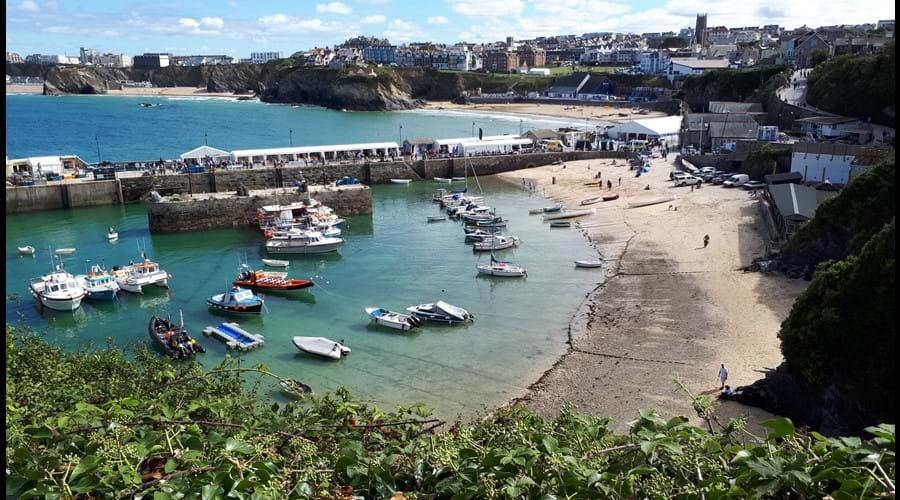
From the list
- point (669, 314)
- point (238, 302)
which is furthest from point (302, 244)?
point (669, 314)

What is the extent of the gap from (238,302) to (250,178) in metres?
25.2

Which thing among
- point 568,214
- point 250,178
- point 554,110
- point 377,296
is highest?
point 554,110

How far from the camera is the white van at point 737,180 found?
41.9 meters

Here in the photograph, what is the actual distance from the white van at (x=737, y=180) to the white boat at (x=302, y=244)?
82.9 ft

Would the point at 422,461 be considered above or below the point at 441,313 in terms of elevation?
above

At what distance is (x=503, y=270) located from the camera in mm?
28344

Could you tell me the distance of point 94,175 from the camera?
4553 cm

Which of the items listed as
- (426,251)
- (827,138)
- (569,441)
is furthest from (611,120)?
(569,441)

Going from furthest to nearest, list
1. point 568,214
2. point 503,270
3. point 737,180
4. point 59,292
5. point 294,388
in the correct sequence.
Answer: point 737,180 → point 568,214 → point 503,270 → point 59,292 → point 294,388

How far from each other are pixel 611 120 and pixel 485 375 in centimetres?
7517

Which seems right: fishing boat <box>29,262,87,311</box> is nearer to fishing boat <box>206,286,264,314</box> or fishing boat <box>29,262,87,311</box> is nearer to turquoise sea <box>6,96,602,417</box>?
turquoise sea <box>6,96,602,417</box>

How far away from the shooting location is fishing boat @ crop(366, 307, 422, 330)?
22.6 meters

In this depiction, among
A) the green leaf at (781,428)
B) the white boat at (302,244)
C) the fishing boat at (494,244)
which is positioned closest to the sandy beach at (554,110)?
the fishing boat at (494,244)

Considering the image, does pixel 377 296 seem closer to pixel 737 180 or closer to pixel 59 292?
pixel 59 292
